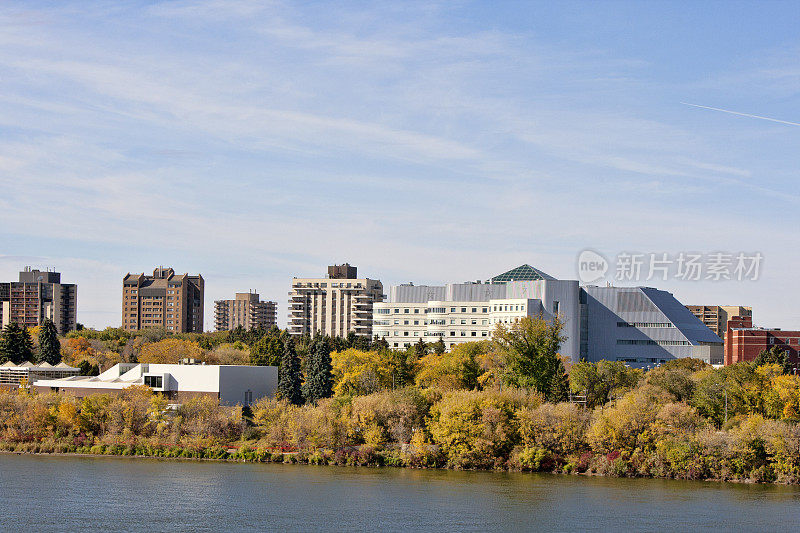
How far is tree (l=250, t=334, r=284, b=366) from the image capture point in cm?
11162

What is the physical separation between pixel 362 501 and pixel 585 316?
367ft

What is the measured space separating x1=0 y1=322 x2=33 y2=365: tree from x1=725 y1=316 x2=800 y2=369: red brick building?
293 ft

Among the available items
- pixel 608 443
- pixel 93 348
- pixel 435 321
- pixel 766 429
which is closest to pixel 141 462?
pixel 608 443

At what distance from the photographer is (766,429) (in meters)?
63.6

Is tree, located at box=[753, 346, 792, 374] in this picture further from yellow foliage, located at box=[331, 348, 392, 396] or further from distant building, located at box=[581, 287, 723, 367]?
distant building, located at box=[581, 287, 723, 367]

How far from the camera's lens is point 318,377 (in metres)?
88.2

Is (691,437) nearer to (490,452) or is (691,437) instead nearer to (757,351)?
(490,452)

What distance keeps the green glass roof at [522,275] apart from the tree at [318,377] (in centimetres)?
8226

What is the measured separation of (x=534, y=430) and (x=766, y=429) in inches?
584

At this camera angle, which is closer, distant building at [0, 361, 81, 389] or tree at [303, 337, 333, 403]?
tree at [303, 337, 333, 403]

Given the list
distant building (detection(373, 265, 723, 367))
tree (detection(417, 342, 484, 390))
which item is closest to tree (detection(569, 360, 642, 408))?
tree (detection(417, 342, 484, 390))

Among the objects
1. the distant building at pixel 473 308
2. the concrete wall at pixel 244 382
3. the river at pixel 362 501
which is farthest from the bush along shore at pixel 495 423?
the distant building at pixel 473 308

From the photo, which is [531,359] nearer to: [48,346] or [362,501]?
[362,501]

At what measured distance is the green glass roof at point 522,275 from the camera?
547ft
